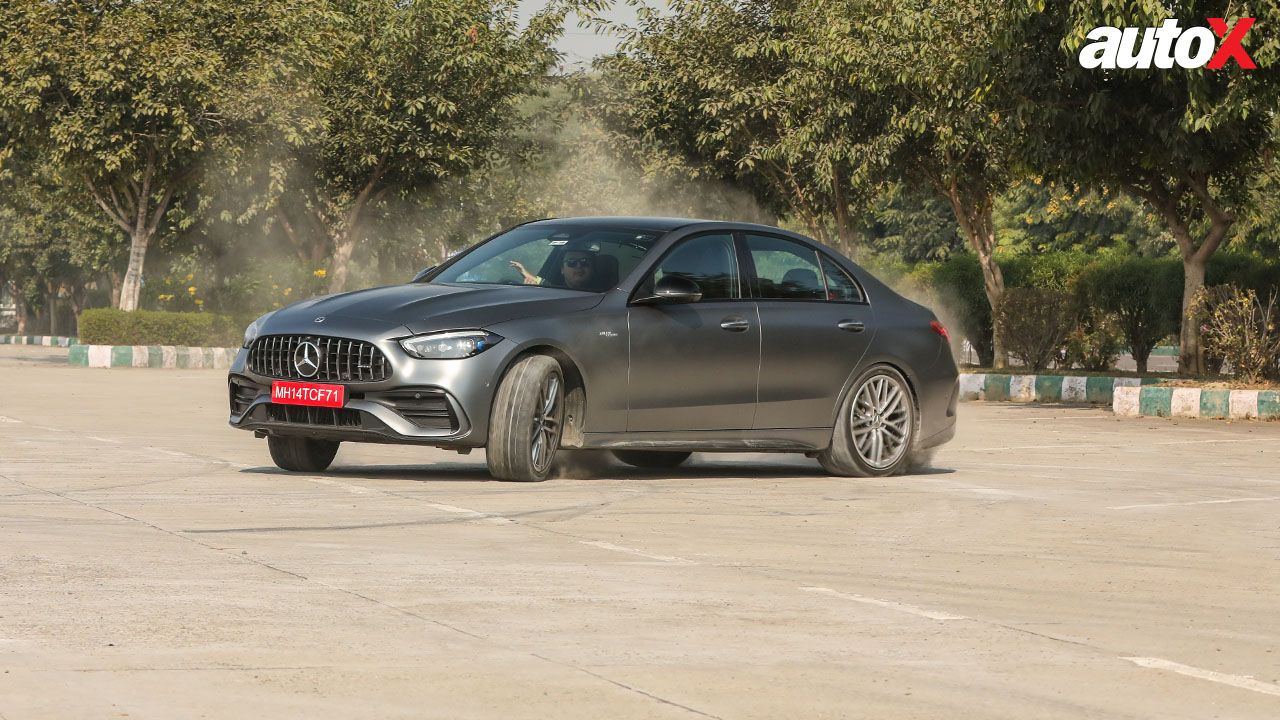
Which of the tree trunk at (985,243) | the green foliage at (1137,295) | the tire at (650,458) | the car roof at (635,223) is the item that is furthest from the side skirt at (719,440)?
the green foliage at (1137,295)

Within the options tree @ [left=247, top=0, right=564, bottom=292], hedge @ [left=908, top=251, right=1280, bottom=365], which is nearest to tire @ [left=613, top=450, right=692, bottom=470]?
hedge @ [left=908, top=251, right=1280, bottom=365]

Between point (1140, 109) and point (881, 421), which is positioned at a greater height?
point (1140, 109)

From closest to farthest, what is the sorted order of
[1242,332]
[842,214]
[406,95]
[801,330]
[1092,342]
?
[801,330], [1242,332], [1092,342], [842,214], [406,95]

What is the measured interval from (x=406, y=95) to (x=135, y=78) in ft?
23.7

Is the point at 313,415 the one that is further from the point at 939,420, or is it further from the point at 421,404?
the point at 939,420

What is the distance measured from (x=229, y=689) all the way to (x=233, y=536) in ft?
10.0

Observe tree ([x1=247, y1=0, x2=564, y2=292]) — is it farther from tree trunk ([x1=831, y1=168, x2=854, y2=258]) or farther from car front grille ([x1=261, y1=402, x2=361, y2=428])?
car front grille ([x1=261, y1=402, x2=361, y2=428])

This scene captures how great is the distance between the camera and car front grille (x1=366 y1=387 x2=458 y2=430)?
392 inches

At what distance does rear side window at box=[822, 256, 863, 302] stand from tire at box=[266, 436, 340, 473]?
Result: 327cm

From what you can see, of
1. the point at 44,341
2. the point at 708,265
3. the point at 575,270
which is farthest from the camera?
the point at 44,341

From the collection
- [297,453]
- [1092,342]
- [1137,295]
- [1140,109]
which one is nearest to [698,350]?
[297,453]

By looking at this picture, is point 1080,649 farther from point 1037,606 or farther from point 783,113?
point 783,113

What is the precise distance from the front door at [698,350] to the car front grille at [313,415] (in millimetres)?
1604

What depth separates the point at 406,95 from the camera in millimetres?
38781
